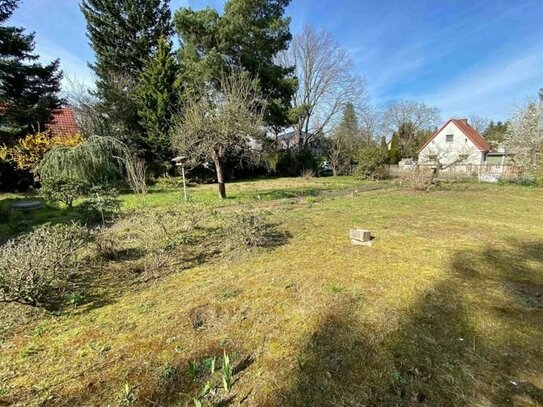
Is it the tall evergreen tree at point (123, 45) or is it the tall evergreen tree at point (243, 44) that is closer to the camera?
Result: the tall evergreen tree at point (123, 45)

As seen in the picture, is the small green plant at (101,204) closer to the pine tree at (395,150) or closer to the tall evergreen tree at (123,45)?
the tall evergreen tree at (123,45)

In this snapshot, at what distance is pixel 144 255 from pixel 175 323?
2.20 meters

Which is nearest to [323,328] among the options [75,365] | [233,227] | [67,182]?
[75,365]

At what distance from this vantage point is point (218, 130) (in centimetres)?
1031

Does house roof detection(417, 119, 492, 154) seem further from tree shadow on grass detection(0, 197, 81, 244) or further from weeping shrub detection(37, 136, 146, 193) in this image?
tree shadow on grass detection(0, 197, 81, 244)

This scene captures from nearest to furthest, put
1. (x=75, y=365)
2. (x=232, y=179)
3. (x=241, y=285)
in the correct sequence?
(x=75, y=365) → (x=241, y=285) → (x=232, y=179)

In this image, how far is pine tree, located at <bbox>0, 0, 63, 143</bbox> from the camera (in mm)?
14289

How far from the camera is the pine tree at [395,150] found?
3222 centimetres

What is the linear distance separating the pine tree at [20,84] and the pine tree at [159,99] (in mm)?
4612

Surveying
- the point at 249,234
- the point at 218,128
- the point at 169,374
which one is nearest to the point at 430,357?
the point at 169,374

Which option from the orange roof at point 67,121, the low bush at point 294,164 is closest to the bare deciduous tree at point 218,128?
the orange roof at point 67,121

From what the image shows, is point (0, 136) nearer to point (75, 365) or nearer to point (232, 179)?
point (232, 179)

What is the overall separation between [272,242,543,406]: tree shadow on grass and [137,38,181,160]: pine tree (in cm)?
→ 1713

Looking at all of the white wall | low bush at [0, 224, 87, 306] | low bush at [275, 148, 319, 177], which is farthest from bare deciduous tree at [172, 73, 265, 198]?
the white wall
